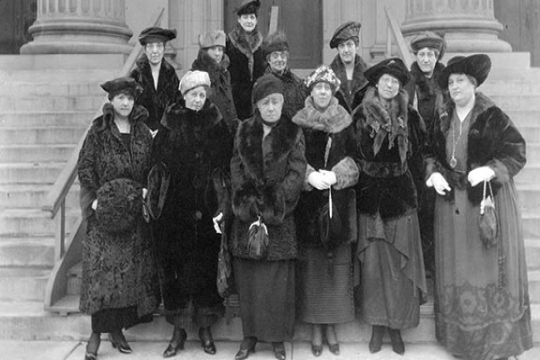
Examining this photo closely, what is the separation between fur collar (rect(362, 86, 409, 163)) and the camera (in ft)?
15.6

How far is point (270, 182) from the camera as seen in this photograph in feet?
15.4

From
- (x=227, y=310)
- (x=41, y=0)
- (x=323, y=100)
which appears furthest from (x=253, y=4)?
(x=41, y=0)

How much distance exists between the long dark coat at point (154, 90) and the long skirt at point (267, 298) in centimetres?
160

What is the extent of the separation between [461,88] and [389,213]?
1065mm

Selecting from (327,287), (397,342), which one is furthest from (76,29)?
(397,342)

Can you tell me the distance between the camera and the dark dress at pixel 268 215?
4.71 m

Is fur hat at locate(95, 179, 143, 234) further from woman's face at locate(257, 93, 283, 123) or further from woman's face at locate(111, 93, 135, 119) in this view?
woman's face at locate(257, 93, 283, 123)

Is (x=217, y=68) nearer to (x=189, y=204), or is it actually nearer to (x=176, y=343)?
(x=189, y=204)

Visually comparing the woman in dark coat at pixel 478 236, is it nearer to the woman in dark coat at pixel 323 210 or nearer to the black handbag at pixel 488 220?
the black handbag at pixel 488 220

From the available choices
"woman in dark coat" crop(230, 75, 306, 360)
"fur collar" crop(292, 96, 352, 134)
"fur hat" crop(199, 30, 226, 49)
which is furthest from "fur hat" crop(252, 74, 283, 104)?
"fur hat" crop(199, 30, 226, 49)

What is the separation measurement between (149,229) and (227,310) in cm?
88

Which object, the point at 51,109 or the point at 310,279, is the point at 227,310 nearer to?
the point at 310,279

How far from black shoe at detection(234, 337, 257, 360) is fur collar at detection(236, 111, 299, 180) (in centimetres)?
122

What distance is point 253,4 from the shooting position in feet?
19.5
